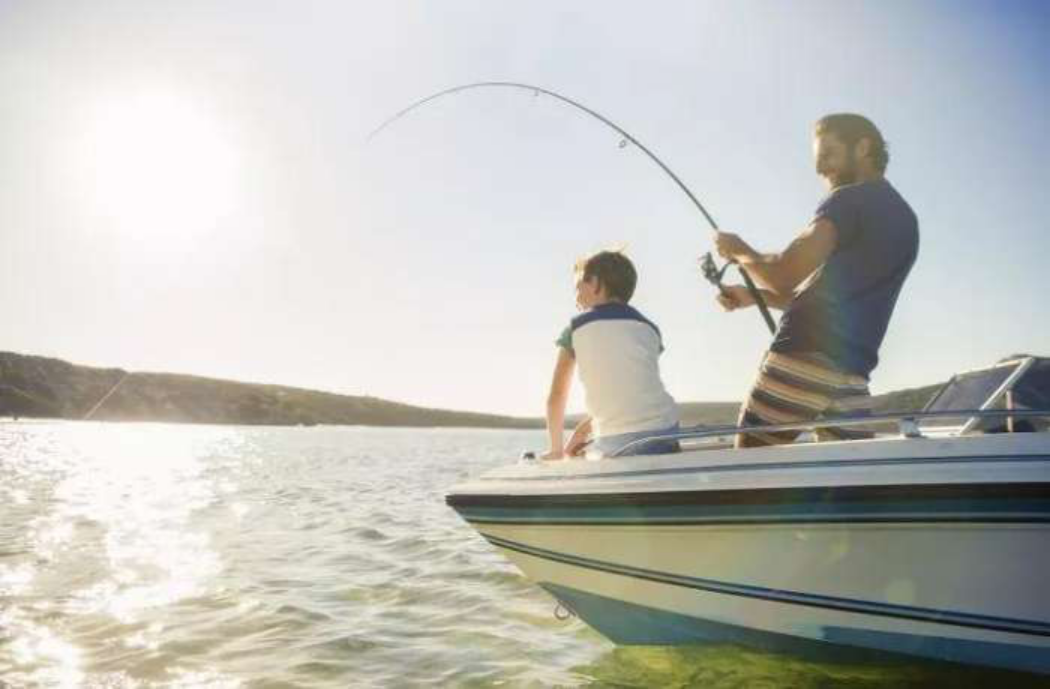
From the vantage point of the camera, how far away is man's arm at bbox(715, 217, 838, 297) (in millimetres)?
3523

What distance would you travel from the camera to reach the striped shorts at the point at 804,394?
3723 mm

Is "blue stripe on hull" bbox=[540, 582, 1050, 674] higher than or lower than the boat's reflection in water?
higher

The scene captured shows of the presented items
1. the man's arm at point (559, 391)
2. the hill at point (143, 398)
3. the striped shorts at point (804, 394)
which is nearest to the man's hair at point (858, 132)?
the striped shorts at point (804, 394)

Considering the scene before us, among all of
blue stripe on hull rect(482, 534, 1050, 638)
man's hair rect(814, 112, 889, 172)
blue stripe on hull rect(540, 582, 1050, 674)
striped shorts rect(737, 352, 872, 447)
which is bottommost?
blue stripe on hull rect(540, 582, 1050, 674)

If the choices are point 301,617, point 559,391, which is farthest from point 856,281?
point 301,617

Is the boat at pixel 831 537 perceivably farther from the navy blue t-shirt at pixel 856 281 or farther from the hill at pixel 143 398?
the hill at pixel 143 398

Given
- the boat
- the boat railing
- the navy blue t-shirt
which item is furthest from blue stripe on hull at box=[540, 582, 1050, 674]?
the navy blue t-shirt

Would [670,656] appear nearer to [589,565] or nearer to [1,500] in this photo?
[589,565]

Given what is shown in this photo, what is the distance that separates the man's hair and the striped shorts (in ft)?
3.20

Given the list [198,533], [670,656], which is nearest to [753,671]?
[670,656]

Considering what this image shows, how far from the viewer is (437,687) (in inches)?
154

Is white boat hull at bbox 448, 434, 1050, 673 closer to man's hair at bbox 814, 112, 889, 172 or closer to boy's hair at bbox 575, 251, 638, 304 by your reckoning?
boy's hair at bbox 575, 251, 638, 304

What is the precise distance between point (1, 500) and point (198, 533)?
4864 mm

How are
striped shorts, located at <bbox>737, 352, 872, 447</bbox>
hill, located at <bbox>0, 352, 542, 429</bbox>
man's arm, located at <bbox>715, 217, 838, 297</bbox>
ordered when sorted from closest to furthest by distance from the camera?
man's arm, located at <bbox>715, 217, 838, 297</bbox> → striped shorts, located at <bbox>737, 352, 872, 447</bbox> → hill, located at <bbox>0, 352, 542, 429</bbox>
